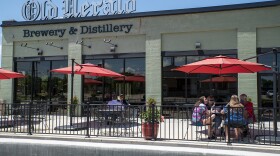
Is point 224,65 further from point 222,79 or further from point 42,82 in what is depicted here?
point 42,82

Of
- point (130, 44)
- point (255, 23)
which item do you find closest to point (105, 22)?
point (130, 44)

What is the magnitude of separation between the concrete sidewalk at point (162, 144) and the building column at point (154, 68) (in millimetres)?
8379

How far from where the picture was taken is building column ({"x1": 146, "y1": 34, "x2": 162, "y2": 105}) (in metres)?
17.8

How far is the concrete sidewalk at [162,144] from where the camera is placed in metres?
8.17

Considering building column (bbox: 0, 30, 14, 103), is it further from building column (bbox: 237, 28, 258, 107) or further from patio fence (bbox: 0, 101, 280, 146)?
building column (bbox: 237, 28, 258, 107)

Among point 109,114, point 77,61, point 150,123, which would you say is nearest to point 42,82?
point 77,61

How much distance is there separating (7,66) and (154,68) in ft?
30.1

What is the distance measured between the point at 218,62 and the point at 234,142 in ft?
8.06

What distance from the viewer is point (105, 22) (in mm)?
19016

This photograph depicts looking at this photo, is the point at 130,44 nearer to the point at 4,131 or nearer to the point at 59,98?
the point at 59,98

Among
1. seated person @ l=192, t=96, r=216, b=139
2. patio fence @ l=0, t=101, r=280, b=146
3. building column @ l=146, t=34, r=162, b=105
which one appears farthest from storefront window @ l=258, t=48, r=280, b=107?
seated person @ l=192, t=96, r=216, b=139

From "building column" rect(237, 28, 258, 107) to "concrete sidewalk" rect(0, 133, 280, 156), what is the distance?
314 inches

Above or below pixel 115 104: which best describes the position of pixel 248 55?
above

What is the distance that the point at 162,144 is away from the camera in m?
8.92
